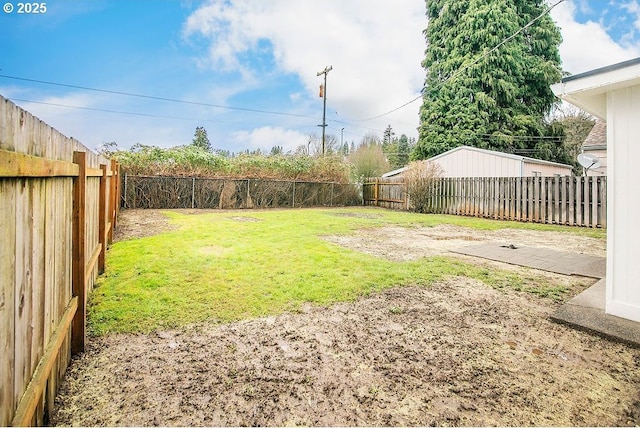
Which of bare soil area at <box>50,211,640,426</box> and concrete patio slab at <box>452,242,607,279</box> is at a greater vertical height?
concrete patio slab at <box>452,242,607,279</box>

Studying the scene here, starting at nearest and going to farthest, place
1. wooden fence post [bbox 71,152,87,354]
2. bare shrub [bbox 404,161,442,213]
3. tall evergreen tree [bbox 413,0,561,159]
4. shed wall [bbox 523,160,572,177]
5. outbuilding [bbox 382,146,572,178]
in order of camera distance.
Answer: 1. wooden fence post [bbox 71,152,87,354]
2. outbuilding [bbox 382,146,572,178]
3. shed wall [bbox 523,160,572,177]
4. bare shrub [bbox 404,161,442,213]
5. tall evergreen tree [bbox 413,0,561,159]

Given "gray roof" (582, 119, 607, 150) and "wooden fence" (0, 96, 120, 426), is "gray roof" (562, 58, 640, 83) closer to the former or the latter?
"wooden fence" (0, 96, 120, 426)

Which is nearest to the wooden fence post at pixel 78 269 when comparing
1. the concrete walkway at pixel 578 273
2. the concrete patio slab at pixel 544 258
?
the concrete walkway at pixel 578 273

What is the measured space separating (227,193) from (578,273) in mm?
12864

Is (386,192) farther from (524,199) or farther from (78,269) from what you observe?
(78,269)

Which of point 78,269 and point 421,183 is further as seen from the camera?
point 421,183

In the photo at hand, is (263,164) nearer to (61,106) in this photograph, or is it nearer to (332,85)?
(332,85)

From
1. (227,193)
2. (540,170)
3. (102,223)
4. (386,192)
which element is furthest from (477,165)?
(102,223)

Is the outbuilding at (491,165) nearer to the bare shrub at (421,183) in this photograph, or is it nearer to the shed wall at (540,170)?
the shed wall at (540,170)

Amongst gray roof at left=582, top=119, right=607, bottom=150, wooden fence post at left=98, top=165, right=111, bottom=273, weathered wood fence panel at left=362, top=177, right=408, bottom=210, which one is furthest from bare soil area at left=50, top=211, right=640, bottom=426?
gray roof at left=582, top=119, right=607, bottom=150

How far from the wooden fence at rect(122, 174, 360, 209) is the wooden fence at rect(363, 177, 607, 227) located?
3980 millimetres

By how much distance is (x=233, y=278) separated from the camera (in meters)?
3.64

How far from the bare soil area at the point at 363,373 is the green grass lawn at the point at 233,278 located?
0.29 meters

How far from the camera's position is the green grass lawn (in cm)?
273
